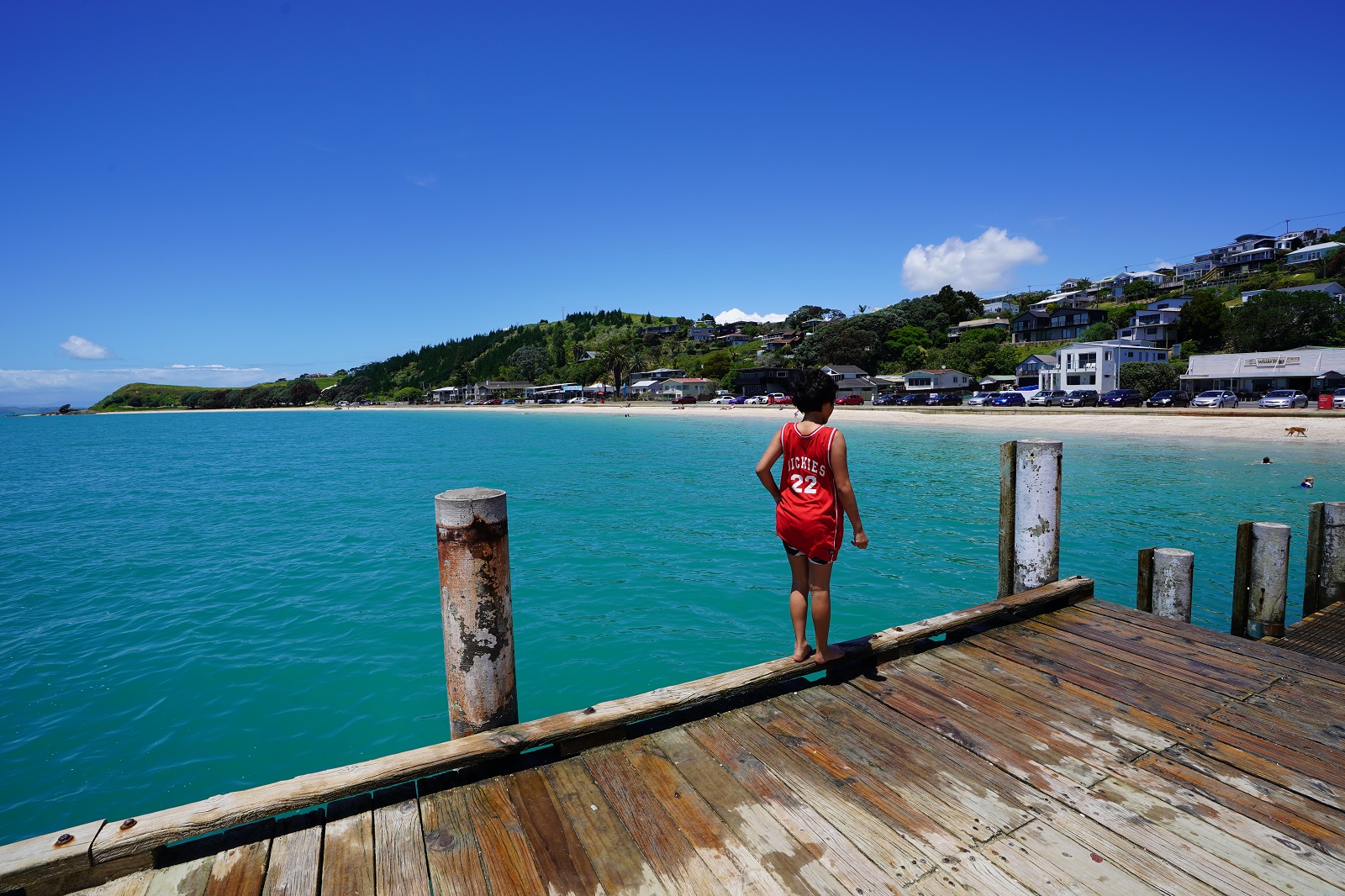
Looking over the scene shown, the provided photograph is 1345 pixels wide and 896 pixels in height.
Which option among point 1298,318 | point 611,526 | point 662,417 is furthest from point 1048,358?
point 611,526

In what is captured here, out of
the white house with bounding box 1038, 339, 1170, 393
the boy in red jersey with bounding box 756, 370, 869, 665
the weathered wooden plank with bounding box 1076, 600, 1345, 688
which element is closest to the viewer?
the boy in red jersey with bounding box 756, 370, 869, 665

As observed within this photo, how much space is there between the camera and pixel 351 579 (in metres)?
13.2

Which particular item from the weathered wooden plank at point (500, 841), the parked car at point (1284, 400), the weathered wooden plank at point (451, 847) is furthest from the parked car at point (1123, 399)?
the weathered wooden plank at point (451, 847)

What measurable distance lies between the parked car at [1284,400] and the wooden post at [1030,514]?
56487 millimetres

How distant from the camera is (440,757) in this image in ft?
10.9

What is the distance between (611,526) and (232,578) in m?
8.61

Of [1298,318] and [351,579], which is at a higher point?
[1298,318]

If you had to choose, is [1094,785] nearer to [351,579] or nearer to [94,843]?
[94,843]

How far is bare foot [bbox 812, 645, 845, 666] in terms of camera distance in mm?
4559

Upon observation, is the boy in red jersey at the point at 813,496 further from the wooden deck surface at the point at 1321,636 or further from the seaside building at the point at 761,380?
the seaside building at the point at 761,380

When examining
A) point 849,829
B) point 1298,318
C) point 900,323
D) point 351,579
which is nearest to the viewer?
point 849,829

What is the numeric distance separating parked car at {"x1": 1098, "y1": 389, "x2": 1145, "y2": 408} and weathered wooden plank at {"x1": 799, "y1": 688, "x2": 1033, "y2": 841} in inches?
2433

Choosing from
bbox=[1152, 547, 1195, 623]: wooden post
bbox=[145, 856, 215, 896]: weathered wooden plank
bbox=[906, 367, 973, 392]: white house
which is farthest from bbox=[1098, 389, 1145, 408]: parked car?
bbox=[145, 856, 215, 896]: weathered wooden plank

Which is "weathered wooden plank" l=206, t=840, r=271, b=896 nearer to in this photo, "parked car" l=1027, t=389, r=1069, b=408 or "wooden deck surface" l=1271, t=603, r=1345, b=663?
"wooden deck surface" l=1271, t=603, r=1345, b=663
